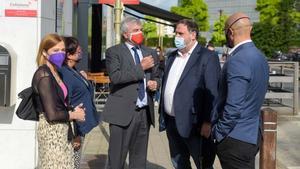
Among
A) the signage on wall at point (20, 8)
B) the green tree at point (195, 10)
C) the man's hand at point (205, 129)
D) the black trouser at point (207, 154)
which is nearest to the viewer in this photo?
the man's hand at point (205, 129)

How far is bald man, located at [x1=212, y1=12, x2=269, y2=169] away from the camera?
4262mm

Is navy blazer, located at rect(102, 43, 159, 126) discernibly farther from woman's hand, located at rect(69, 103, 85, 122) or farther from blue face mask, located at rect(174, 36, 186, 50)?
woman's hand, located at rect(69, 103, 85, 122)

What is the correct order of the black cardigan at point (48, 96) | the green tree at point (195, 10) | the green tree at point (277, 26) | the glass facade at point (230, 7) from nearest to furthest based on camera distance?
1. the black cardigan at point (48, 96)
2. the green tree at point (277, 26)
3. the green tree at point (195, 10)
4. the glass facade at point (230, 7)

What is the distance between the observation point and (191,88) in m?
5.55

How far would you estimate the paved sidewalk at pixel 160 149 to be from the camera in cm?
813

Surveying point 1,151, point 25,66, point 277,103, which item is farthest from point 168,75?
point 277,103

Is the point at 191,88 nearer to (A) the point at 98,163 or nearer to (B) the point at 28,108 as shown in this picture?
(B) the point at 28,108

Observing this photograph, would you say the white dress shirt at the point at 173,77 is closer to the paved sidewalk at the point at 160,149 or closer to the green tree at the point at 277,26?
the paved sidewalk at the point at 160,149

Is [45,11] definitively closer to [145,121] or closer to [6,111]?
[6,111]

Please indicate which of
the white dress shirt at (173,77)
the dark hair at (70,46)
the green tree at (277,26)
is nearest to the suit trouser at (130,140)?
the white dress shirt at (173,77)

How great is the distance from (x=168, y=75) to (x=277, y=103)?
10357mm

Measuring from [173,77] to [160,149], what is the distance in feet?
12.9

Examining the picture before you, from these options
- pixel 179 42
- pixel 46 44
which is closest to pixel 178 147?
pixel 179 42

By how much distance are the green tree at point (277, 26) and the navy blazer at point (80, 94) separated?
101ft
